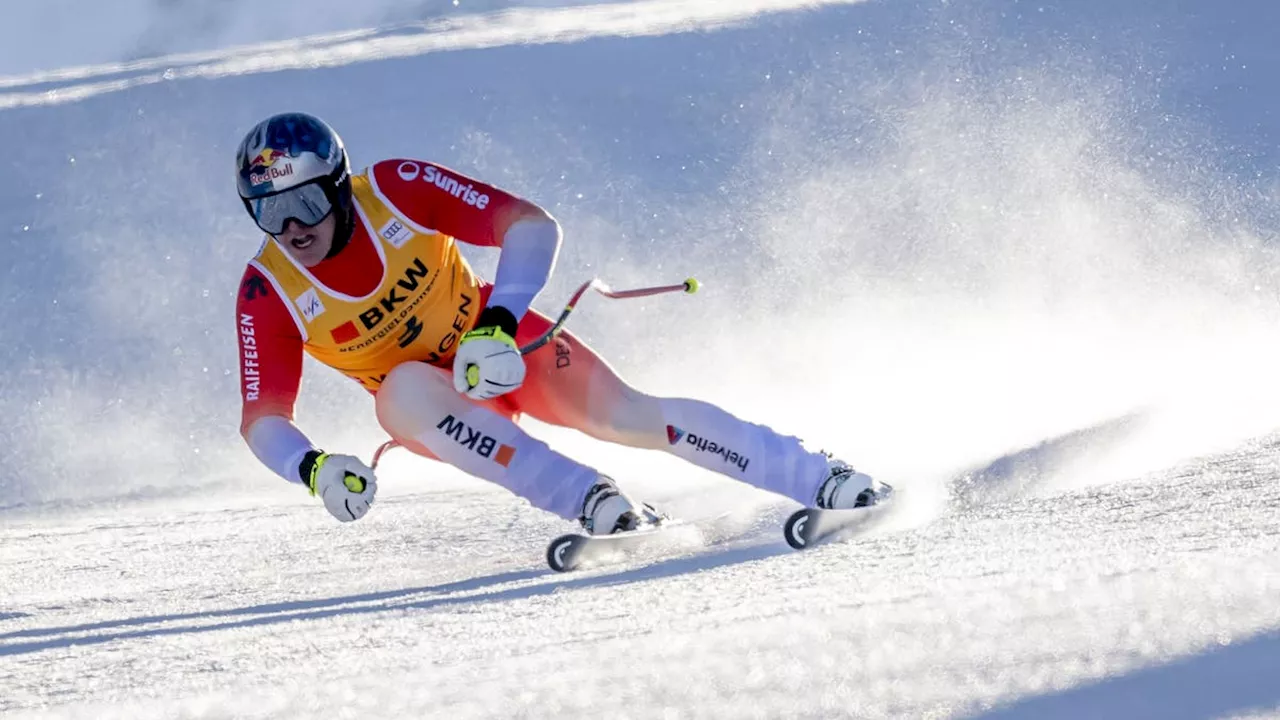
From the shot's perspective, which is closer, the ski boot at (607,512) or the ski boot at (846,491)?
the ski boot at (607,512)

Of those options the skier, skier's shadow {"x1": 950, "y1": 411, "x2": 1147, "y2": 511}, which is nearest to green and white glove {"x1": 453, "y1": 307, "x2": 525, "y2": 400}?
the skier

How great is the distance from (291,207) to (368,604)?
1073 millimetres

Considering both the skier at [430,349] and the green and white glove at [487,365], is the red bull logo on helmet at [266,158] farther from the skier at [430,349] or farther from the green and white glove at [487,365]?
the green and white glove at [487,365]

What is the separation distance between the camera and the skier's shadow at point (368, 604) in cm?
369

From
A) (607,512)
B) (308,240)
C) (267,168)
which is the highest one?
(267,168)

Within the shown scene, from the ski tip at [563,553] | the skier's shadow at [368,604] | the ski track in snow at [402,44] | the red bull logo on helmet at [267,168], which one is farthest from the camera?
the ski track in snow at [402,44]

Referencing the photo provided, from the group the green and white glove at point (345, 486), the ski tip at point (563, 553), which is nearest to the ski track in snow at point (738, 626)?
the ski tip at point (563, 553)

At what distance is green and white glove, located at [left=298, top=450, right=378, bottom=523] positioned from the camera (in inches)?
154

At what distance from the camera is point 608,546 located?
13.6 feet

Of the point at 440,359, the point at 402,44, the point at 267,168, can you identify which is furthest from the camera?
the point at 402,44

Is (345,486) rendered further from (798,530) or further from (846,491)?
(846,491)

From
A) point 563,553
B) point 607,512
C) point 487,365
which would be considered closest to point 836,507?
point 607,512

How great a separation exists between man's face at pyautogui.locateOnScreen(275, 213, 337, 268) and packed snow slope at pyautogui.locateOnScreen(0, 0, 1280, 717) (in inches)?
36.1

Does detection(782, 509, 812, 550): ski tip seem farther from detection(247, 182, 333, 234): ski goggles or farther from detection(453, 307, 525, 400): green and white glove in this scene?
detection(247, 182, 333, 234): ski goggles
